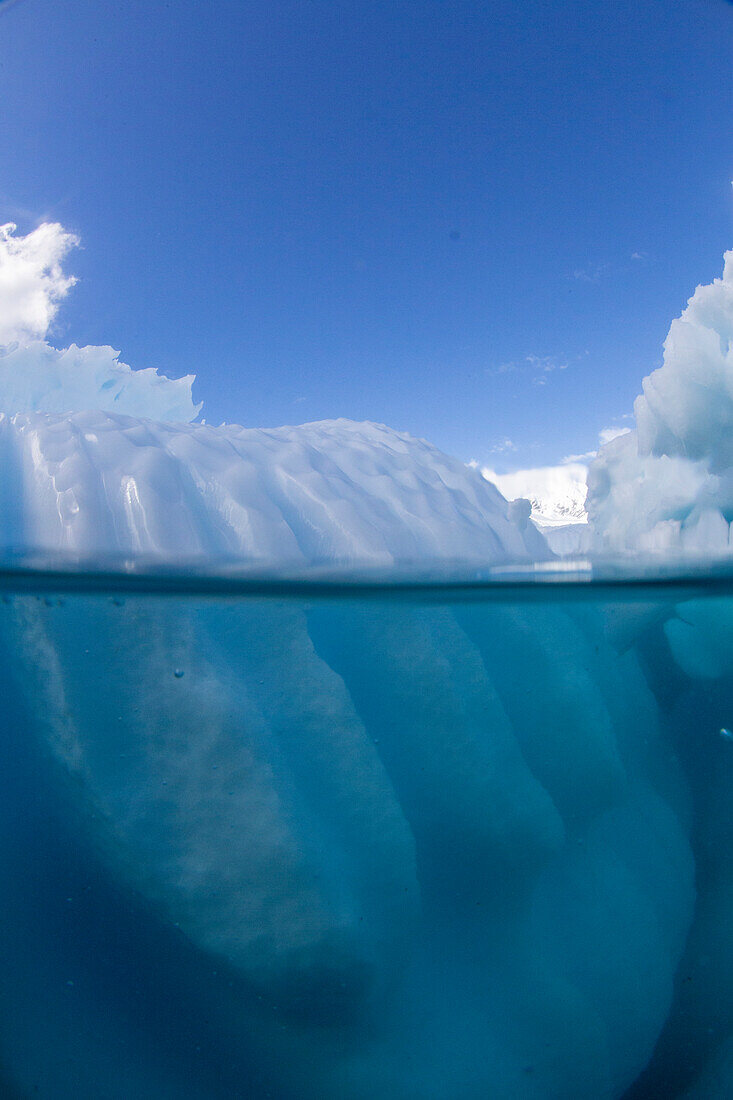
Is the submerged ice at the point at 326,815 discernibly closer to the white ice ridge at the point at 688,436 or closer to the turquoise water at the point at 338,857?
the turquoise water at the point at 338,857

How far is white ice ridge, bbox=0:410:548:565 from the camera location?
10.2 ft

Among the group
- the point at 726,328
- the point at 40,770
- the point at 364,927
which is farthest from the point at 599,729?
the point at 726,328

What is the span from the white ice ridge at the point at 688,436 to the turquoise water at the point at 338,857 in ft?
5.39

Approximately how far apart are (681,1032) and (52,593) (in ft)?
14.2

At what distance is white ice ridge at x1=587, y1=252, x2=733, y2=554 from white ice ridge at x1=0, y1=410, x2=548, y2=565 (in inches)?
67.5

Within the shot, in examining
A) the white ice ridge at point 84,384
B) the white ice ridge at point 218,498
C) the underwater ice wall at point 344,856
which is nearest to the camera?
the underwater ice wall at point 344,856

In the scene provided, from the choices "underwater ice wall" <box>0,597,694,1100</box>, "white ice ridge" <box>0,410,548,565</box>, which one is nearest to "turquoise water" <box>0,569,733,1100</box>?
"underwater ice wall" <box>0,597,694,1100</box>

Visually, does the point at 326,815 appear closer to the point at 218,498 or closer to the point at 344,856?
the point at 344,856

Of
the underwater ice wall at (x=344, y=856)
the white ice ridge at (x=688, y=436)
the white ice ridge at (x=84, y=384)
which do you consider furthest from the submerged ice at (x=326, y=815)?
the white ice ridge at (x=84, y=384)

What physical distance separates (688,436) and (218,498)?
437 cm

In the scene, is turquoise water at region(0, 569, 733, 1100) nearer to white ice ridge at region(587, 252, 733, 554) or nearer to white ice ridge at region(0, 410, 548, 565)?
white ice ridge at region(0, 410, 548, 565)

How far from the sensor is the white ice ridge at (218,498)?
122 inches

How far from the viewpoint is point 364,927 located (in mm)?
2803

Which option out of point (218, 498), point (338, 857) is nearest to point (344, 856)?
point (338, 857)
